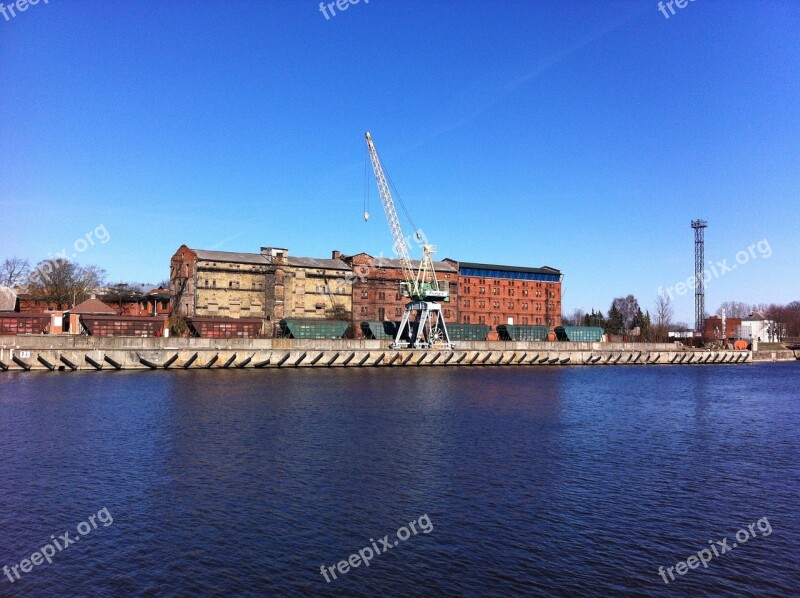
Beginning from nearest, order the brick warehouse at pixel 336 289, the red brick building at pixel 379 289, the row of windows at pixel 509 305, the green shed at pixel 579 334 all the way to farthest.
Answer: the brick warehouse at pixel 336 289 → the red brick building at pixel 379 289 → the green shed at pixel 579 334 → the row of windows at pixel 509 305

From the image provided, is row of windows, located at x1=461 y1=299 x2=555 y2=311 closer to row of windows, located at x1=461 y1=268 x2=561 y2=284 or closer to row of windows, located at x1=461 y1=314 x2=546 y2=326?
row of windows, located at x1=461 y1=314 x2=546 y2=326

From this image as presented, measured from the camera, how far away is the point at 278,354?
243 ft

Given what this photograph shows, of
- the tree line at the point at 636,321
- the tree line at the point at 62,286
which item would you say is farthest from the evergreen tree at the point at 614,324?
the tree line at the point at 62,286

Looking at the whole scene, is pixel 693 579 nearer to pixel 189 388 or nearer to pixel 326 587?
pixel 326 587

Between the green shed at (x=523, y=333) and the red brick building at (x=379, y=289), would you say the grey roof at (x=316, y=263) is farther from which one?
the green shed at (x=523, y=333)

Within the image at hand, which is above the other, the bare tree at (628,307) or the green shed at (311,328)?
the bare tree at (628,307)

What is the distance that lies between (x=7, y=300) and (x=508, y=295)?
85133mm

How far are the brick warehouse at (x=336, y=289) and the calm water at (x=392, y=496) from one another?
57.2 metres

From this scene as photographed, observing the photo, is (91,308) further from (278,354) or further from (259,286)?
(278,354)

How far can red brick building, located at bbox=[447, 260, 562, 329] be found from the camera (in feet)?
382

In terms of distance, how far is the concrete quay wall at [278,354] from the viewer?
6366 centimetres

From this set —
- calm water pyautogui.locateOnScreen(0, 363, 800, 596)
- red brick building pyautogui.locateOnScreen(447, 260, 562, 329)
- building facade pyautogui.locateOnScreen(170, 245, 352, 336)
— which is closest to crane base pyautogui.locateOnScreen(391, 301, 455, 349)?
building facade pyautogui.locateOnScreen(170, 245, 352, 336)

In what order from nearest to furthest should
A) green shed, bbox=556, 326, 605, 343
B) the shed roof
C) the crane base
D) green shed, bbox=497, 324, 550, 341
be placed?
the shed roof < the crane base < green shed, bbox=497, 324, 550, 341 < green shed, bbox=556, 326, 605, 343

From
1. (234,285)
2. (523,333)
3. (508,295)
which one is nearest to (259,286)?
(234,285)
